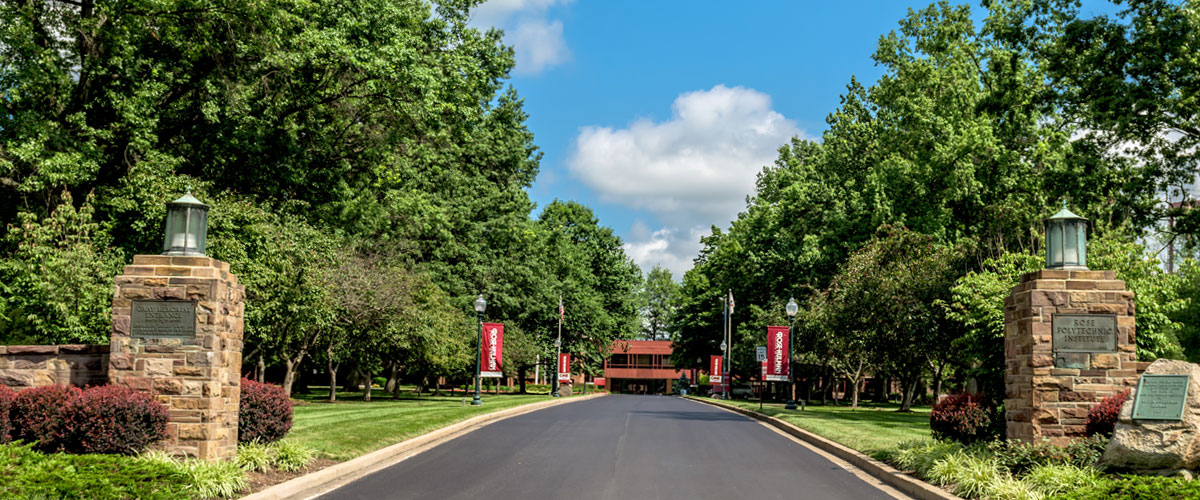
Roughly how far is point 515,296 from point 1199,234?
112ft

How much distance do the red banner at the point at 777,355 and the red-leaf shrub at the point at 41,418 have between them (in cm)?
2611

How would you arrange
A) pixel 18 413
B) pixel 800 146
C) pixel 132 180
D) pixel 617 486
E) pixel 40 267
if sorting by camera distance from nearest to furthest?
pixel 18 413 < pixel 617 486 < pixel 40 267 < pixel 132 180 < pixel 800 146

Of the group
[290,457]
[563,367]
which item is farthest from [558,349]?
[290,457]

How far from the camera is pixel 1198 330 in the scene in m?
46.9

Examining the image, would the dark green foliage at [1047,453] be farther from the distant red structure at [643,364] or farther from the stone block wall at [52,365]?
the distant red structure at [643,364]

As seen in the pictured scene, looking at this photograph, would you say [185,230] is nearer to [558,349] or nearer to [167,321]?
[167,321]

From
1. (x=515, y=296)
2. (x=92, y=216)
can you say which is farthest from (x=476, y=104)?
(x=515, y=296)

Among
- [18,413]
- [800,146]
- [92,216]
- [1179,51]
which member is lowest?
[18,413]

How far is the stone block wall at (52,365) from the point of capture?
434 inches

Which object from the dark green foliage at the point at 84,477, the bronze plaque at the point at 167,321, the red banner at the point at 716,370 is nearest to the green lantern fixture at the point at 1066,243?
the dark green foliage at the point at 84,477

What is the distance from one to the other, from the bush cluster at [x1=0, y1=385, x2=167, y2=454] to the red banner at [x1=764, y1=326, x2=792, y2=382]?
84.1 feet

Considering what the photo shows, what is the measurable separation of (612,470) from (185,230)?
22.0 ft

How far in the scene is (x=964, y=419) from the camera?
13.1 m

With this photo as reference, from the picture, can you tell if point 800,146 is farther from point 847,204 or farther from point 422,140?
point 422,140
